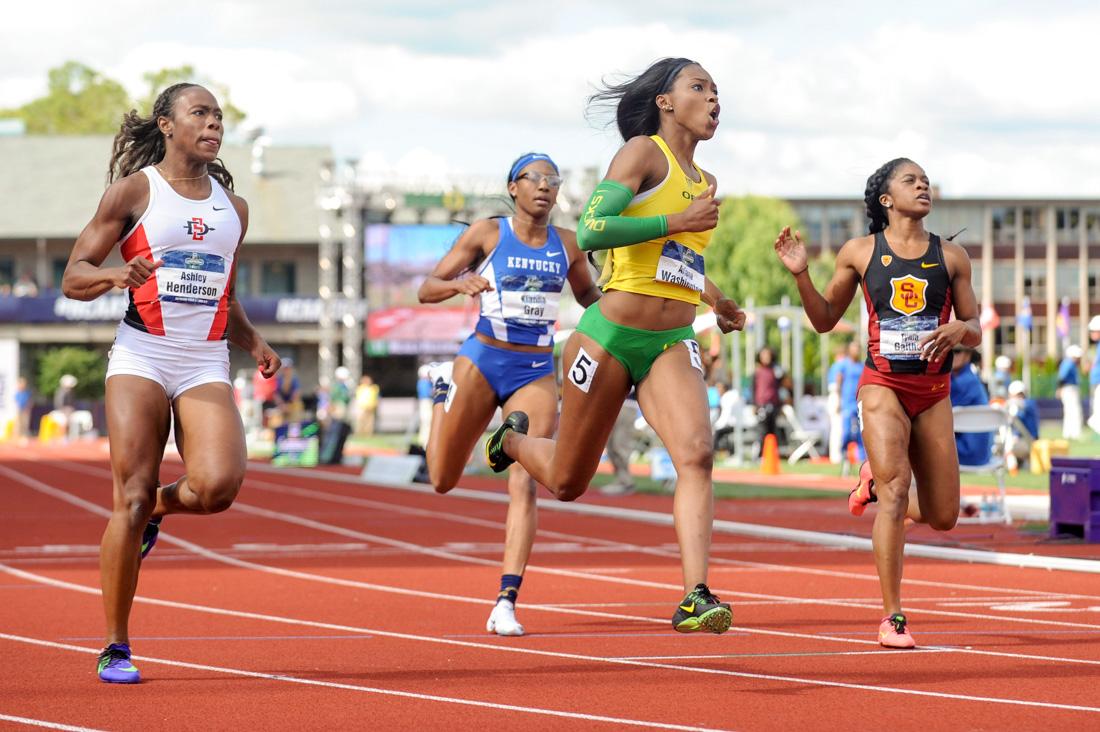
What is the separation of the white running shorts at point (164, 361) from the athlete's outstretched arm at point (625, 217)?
151 cm

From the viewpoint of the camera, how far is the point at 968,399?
15406 mm

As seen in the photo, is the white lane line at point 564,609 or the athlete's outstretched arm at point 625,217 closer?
the athlete's outstretched arm at point 625,217

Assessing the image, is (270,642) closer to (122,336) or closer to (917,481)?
(122,336)

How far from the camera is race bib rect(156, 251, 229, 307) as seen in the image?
6.73 meters

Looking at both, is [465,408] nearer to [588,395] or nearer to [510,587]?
[510,587]

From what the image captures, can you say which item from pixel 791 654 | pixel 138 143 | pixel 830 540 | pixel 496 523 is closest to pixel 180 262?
pixel 138 143

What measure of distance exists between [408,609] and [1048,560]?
175 inches

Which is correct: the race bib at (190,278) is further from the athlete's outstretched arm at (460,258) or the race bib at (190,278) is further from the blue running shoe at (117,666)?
the athlete's outstretched arm at (460,258)

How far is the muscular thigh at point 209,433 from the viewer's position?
21.8 ft

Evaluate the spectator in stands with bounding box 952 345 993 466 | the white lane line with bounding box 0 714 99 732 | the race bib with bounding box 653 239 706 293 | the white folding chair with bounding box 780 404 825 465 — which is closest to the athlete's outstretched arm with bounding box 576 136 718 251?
the race bib with bounding box 653 239 706 293

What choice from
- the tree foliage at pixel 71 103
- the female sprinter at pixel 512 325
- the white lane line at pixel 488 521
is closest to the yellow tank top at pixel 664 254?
the female sprinter at pixel 512 325

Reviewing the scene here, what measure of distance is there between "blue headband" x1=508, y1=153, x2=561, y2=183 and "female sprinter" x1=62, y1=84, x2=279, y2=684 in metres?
2.12

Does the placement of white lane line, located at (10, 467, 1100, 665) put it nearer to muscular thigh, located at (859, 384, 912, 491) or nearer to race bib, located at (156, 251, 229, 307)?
muscular thigh, located at (859, 384, 912, 491)

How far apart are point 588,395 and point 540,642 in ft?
5.05
